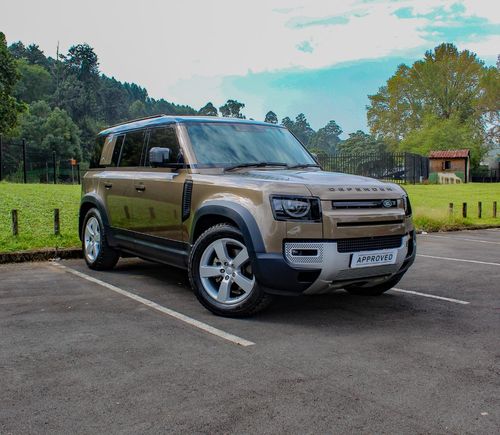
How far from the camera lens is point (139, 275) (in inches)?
286

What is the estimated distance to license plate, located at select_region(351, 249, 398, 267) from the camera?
15.7 feet

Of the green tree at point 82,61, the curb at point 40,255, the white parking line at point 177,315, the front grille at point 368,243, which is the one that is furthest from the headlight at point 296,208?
the green tree at point 82,61

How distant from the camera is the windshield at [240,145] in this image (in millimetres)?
5789

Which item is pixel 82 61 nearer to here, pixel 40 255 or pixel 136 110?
pixel 136 110

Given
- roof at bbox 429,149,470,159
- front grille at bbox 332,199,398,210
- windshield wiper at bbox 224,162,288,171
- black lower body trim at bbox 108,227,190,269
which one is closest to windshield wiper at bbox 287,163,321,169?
windshield wiper at bbox 224,162,288,171

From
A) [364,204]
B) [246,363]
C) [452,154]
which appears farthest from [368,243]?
[452,154]

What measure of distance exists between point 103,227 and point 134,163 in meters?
1.04

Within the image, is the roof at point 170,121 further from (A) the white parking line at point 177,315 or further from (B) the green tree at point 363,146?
(B) the green tree at point 363,146

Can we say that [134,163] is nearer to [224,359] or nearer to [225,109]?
[224,359]

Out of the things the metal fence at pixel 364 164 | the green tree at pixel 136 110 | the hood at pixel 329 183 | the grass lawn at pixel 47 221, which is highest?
the green tree at pixel 136 110

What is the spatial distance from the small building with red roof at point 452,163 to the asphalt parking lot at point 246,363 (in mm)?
53094

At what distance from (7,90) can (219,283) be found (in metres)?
34.1

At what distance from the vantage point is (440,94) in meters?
73.4

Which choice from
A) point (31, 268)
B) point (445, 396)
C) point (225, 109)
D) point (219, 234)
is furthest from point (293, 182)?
point (225, 109)
